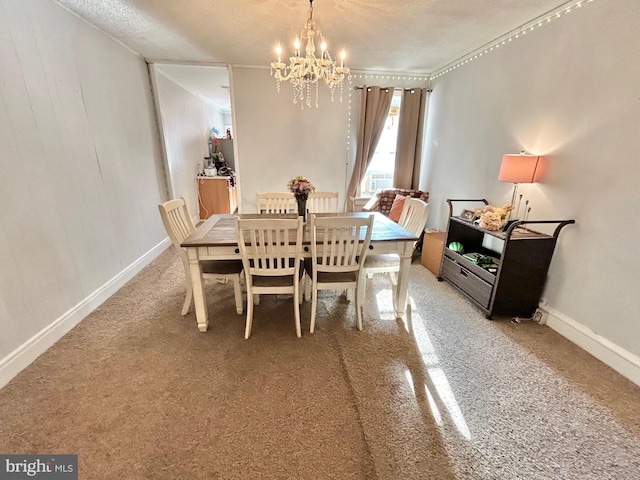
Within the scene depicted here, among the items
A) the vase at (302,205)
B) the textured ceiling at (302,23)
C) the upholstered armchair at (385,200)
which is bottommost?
the upholstered armchair at (385,200)

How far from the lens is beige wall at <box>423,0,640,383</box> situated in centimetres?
179

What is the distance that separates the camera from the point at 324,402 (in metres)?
1.58

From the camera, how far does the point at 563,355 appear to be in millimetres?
1989

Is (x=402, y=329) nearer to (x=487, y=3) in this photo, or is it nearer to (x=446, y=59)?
(x=487, y=3)

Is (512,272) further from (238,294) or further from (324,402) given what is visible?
(238,294)

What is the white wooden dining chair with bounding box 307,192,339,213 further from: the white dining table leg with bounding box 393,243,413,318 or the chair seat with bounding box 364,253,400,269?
the white dining table leg with bounding box 393,243,413,318

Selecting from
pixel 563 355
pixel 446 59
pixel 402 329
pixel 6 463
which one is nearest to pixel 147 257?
pixel 6 463

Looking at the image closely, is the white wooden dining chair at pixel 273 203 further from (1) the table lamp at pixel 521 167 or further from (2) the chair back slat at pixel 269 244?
(1) the table lamp at pixel 521 167

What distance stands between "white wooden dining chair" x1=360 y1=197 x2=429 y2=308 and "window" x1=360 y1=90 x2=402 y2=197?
192 cm

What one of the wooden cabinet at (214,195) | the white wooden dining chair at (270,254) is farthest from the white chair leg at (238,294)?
the wooden cabinet at (214,195)

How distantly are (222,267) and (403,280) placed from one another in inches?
59.3

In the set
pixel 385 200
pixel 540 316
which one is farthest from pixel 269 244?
pixel 385 200

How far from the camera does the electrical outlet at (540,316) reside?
2.34 m

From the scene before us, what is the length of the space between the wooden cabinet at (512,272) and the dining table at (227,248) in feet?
2.34
